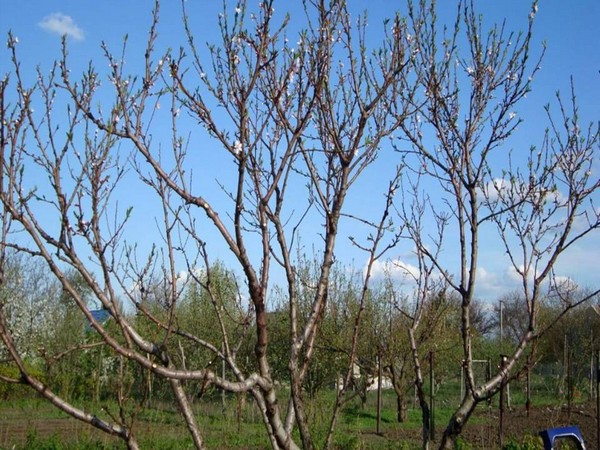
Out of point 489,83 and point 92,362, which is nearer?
point 489,83

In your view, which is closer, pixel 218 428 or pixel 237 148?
pixel 237 148

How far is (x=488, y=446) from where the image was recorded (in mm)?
12391

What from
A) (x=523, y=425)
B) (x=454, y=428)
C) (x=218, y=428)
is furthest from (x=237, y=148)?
(x=523, y=425)

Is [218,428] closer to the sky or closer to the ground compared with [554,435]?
closer to the ground

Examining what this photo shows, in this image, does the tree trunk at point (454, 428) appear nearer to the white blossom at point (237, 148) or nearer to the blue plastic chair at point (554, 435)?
the blue plastic chair at point (554, 435)

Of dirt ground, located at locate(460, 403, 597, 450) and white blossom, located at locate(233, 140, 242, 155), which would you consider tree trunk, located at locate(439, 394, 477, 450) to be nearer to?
white blossom, located at locate(233, 140, 242, 155)

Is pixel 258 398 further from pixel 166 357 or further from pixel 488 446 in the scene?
pixel 488 446

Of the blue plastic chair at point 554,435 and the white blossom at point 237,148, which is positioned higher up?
the white blossom at point 237,148

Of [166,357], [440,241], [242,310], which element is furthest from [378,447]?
[166,357]

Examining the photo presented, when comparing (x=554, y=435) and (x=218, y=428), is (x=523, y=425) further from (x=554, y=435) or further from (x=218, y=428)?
(x=554, y=435)

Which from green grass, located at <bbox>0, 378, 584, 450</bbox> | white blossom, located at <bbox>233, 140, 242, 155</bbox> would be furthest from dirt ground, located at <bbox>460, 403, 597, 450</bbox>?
white blossom, located at <bbox>233, 140, 242, 155</bbox>

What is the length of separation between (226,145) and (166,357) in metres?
0.77

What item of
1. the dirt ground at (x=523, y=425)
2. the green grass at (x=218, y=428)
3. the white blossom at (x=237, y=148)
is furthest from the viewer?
the dirt ground at (x=523, y=425)

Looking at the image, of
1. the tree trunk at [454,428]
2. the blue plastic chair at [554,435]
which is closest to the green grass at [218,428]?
the blue plastic chair at [554,435]
